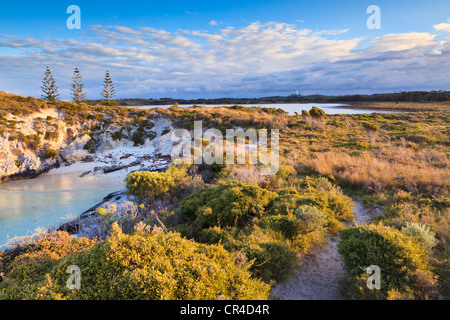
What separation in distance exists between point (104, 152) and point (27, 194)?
9.72 meters

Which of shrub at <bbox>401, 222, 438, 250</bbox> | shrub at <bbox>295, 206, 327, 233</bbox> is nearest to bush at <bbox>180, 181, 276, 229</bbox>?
shrub at <bbox>295, 206, 327, 233</bbox>

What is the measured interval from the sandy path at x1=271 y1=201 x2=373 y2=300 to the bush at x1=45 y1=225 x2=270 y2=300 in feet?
2.49

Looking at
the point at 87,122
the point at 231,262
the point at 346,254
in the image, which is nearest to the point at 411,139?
the point at 346,254

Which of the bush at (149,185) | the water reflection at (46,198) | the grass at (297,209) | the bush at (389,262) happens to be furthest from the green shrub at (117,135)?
the bush at (389,262)

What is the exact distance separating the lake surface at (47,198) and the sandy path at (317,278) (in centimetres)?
715

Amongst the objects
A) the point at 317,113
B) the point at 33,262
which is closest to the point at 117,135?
the point at 33,262

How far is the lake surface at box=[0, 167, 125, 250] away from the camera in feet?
31.1

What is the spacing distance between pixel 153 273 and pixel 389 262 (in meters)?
3.64

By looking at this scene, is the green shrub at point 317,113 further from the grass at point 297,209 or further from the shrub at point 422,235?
the shrub at point 422,235

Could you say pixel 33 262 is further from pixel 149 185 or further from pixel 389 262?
pixel 389 262

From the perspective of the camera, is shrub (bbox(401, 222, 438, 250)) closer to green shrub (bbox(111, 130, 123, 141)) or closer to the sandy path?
the sandy path

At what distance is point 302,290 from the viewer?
400 centimetres

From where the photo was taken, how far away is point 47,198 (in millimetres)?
12625
